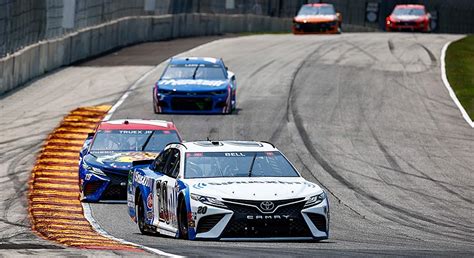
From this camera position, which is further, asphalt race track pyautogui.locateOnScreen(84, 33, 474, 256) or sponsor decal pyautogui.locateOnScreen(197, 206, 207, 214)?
asphalt race track pyautogui.locateOnScreen(84, 33, 474, 256)

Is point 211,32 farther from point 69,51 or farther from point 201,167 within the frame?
point 201,167

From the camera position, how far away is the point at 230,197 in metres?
13.2

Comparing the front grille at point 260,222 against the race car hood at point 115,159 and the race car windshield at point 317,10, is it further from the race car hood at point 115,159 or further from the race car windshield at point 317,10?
the race car windshield at point 317,10

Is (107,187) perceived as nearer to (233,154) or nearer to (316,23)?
(233,154)

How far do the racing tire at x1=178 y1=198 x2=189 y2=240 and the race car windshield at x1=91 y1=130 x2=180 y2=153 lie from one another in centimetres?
628

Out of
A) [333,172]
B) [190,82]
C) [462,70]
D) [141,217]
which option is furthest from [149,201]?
[462,70]

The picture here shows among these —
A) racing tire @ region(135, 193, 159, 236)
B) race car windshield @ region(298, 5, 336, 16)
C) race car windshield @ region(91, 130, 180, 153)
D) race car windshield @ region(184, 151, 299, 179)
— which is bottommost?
racing tire @ region(135, 193, 159, 236)

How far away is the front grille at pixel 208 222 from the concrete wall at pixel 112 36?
19.3 metres

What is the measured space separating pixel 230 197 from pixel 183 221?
0.71 m

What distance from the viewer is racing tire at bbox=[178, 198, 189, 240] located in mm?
13406

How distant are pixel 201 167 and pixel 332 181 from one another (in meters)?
7.24

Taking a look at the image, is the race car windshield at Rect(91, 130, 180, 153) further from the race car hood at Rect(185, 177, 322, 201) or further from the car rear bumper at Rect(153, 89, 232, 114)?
the car rear bumper at Rect(153, 89, 232, 114)

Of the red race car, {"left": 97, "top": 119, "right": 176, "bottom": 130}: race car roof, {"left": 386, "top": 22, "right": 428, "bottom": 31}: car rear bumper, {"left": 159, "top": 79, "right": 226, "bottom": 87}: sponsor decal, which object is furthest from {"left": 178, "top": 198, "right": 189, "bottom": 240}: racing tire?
{"left": 386, "top": 22, "right": 428, "bottom": 31}: car rear bumper

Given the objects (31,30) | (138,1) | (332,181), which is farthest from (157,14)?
(332,181)
